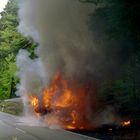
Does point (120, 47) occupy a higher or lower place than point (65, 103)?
higher

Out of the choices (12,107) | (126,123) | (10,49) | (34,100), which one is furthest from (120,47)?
(10,49)

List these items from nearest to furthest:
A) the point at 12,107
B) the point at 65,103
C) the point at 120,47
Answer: the point at 120,47 → the point at 65,103 → the point at 12,107

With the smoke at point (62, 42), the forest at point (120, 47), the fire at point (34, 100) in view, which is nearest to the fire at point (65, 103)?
the fire at point (34, 100)

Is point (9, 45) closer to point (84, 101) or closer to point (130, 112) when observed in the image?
point (84, 101)

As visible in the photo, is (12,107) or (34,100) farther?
(12,107)

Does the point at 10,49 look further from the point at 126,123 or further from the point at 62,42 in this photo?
the point at 126,123

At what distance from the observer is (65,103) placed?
2447 cm

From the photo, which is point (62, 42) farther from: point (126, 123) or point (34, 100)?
point (126, 123)

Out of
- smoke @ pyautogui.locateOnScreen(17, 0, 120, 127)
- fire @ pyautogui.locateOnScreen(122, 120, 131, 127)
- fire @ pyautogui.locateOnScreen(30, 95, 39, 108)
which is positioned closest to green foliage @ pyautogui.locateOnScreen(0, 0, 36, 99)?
smoke @ pyautogui.locateOnScreen(17, 0, 120, 127)

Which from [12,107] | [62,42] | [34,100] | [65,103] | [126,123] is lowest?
[126,123]

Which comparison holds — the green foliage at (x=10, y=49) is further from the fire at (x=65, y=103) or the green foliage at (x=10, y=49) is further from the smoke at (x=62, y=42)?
the fire at (x=65, y=103)

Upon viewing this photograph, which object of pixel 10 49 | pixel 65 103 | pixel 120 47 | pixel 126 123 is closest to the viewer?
pixel 120 47

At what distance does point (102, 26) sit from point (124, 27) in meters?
2.00

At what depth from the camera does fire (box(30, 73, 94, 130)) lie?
77.0ft
